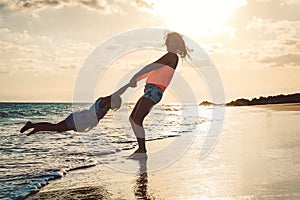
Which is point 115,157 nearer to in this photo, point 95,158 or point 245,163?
point 95,158

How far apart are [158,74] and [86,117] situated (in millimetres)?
1549

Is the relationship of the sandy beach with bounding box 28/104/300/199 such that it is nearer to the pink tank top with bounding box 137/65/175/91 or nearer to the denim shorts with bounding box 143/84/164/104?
the denim shorts with bounding box 143/84/164/104

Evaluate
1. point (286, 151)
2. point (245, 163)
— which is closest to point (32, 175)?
point (245, 163)

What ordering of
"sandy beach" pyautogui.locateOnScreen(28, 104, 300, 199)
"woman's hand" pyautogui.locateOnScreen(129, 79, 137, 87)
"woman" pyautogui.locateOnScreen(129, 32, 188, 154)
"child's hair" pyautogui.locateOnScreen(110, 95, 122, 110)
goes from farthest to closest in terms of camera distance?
1. "woman" pyautogui.locateOnScreen(129, 32, 188, 154)
2. "woman's hand" pyautogui.locateOnScreen(129, 79, 137, 87)
3. "child's hair" pyautogui.locateOnScreen(110, 95, 122, 110)
4. "sandy beach" pyautogui.locateOnScreen(28, 104, 300, 199)

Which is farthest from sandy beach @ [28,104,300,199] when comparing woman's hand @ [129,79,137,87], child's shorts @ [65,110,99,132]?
woman's hand @ [129,79,137,87]

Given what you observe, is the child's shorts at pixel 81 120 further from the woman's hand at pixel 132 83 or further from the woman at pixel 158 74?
the woman at pixel 158 74

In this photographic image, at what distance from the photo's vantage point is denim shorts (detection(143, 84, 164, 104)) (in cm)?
767

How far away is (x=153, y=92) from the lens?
7684 millimetres

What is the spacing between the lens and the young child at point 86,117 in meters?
6.93

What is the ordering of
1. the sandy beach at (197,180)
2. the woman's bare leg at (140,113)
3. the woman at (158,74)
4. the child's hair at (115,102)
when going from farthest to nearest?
the woman's bare leg at (140,113), the woman at (158,74), the child's hair at (115,102), the sandy beach at (197,180)

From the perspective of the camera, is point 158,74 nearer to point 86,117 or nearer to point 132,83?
point 132,83

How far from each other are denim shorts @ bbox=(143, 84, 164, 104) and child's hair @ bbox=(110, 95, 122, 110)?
892mm

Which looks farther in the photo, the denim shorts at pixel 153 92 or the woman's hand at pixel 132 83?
the denim shorts at pixel 153 92

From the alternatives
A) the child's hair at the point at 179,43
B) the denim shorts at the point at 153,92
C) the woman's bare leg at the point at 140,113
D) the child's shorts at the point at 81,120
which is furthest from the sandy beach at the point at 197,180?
the child's hair at the point at 179,43
